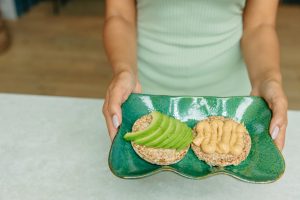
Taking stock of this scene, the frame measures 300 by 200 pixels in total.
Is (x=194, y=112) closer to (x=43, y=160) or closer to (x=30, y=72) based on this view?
(x=43, y=160)

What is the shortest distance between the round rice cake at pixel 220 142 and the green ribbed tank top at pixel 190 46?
1.28 ft

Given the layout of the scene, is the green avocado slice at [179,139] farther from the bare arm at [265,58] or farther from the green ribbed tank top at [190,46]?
the green ribbed tank top at [190,46]

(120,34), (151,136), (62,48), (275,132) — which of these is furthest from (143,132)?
(62,48)

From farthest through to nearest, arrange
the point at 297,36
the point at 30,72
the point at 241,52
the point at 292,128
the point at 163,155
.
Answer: the point at 297,36 → the point at 30,72 → the point at 241,52 → the point at 292,128 → the point at 163,155

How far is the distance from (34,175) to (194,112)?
44 centimetres

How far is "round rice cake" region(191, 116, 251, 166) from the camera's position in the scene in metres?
0.91

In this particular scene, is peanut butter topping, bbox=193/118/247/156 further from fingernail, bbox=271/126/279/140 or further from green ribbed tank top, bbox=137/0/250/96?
green ribbed tank top, bbox=137/0/250/96

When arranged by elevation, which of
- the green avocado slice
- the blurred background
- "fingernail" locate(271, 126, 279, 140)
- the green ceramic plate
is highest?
"fingernail" locate(271, 126, 279, 140)

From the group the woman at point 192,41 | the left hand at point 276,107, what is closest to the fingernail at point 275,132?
the left hand at point 276,107

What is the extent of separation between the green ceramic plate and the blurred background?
1.93m

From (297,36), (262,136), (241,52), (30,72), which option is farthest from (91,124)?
(297,36)

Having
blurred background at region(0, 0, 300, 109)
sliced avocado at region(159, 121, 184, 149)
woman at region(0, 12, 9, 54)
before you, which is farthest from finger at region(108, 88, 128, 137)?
woman at region(0, 12, 9, 54)

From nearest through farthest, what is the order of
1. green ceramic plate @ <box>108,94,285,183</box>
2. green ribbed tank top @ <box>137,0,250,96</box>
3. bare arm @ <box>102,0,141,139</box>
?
green ceramic plate @ <box>108,94,285,183</box>
bare arm @ <box>102,0,141,139</box>
green ribbed tank top @ <box>137,0,250,96</box>

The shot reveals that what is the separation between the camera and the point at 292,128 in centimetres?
114
